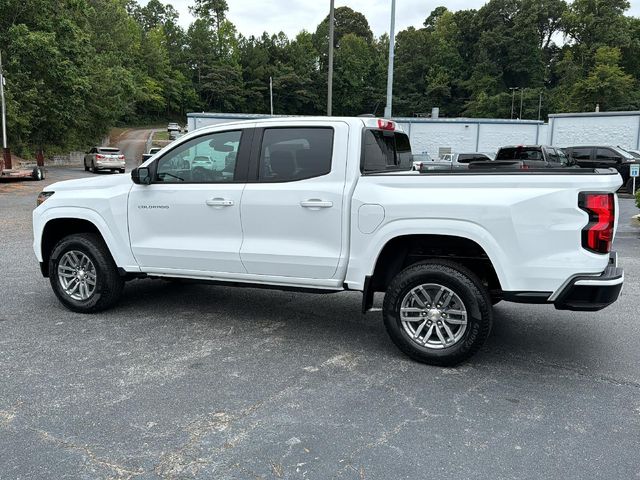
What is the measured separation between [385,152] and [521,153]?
17.2 m

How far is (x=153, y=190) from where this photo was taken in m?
5.30

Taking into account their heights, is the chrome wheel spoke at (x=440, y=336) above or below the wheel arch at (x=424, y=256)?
below

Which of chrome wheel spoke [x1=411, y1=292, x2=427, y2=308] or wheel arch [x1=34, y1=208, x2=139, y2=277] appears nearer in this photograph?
chrome wheel spoke [x1=411, y1=292, x2=427, y2=308]

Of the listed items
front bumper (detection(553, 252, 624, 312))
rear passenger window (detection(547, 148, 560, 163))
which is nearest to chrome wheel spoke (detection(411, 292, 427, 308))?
front bumper (detection(553, 252, 624, 312))

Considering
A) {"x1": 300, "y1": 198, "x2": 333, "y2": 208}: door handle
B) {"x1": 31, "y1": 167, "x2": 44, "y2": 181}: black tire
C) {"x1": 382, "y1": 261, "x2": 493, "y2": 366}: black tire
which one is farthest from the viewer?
{"x1": 31, "y1": 167, "x2": 44, "y2": 181}: black tire

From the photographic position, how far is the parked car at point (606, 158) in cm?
2102

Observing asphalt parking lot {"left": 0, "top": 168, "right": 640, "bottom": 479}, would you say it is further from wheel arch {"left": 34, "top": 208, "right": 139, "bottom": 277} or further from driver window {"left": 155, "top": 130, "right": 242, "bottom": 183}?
driver window {"left": 155, "top": 130, "right": 242, "bottom": 183}

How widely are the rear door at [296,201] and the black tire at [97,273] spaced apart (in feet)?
5.14

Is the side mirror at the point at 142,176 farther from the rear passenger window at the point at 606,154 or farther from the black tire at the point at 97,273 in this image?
the rear passenger window at the point at 606,154

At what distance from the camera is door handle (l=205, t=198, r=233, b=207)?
4.95m

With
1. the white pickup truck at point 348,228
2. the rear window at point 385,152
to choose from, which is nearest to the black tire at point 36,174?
the white pickup truck at point 348,228

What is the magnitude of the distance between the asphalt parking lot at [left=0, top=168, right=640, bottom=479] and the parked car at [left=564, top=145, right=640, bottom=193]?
17.3m

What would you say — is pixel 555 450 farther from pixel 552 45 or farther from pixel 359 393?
→ pixel 552 45

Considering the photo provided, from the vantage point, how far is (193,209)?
5113 mm
